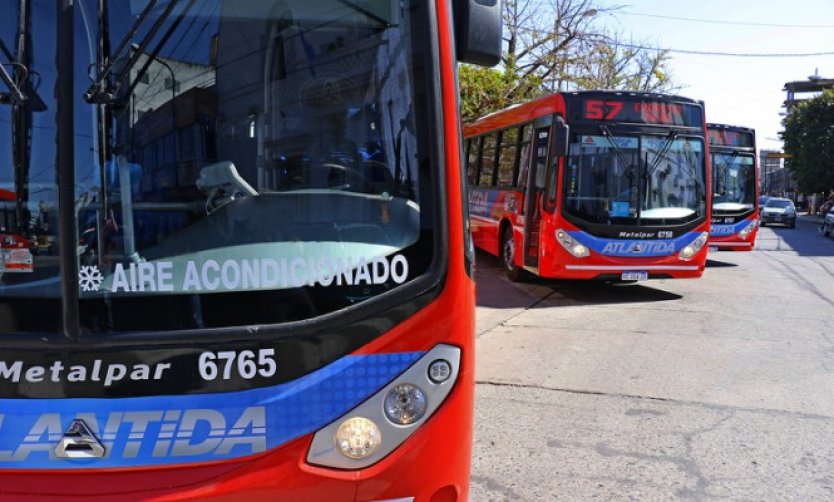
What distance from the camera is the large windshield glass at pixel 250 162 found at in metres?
2.10

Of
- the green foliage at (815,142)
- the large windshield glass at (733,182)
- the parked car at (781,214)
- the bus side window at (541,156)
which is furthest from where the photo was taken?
the green foliage at (815,142)

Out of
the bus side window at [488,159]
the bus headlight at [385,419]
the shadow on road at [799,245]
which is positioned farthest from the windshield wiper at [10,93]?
the shadow on road at [799,245]

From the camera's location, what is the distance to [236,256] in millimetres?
2176

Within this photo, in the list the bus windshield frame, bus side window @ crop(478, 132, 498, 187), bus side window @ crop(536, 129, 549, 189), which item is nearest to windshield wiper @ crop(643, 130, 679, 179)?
the bus windshield frame

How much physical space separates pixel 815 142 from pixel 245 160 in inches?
1956

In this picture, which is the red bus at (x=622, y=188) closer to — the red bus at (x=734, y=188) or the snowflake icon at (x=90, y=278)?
the red bus at (x=734, y=188)

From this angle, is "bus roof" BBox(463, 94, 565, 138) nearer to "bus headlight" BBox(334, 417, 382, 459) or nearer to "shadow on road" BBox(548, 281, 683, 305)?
"shadow on road" BBox(548, 281, 683, 305)

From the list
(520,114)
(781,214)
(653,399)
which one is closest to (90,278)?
(653,399)

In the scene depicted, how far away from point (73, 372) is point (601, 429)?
138 inches

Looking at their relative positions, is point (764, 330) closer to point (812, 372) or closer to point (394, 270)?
point (812, 372)

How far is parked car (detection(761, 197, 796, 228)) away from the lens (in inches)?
1347

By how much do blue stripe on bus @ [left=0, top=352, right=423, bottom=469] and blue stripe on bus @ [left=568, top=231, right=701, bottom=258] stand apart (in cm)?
800

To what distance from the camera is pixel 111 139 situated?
2.12m

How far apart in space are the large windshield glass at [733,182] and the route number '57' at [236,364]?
14.5 metres
